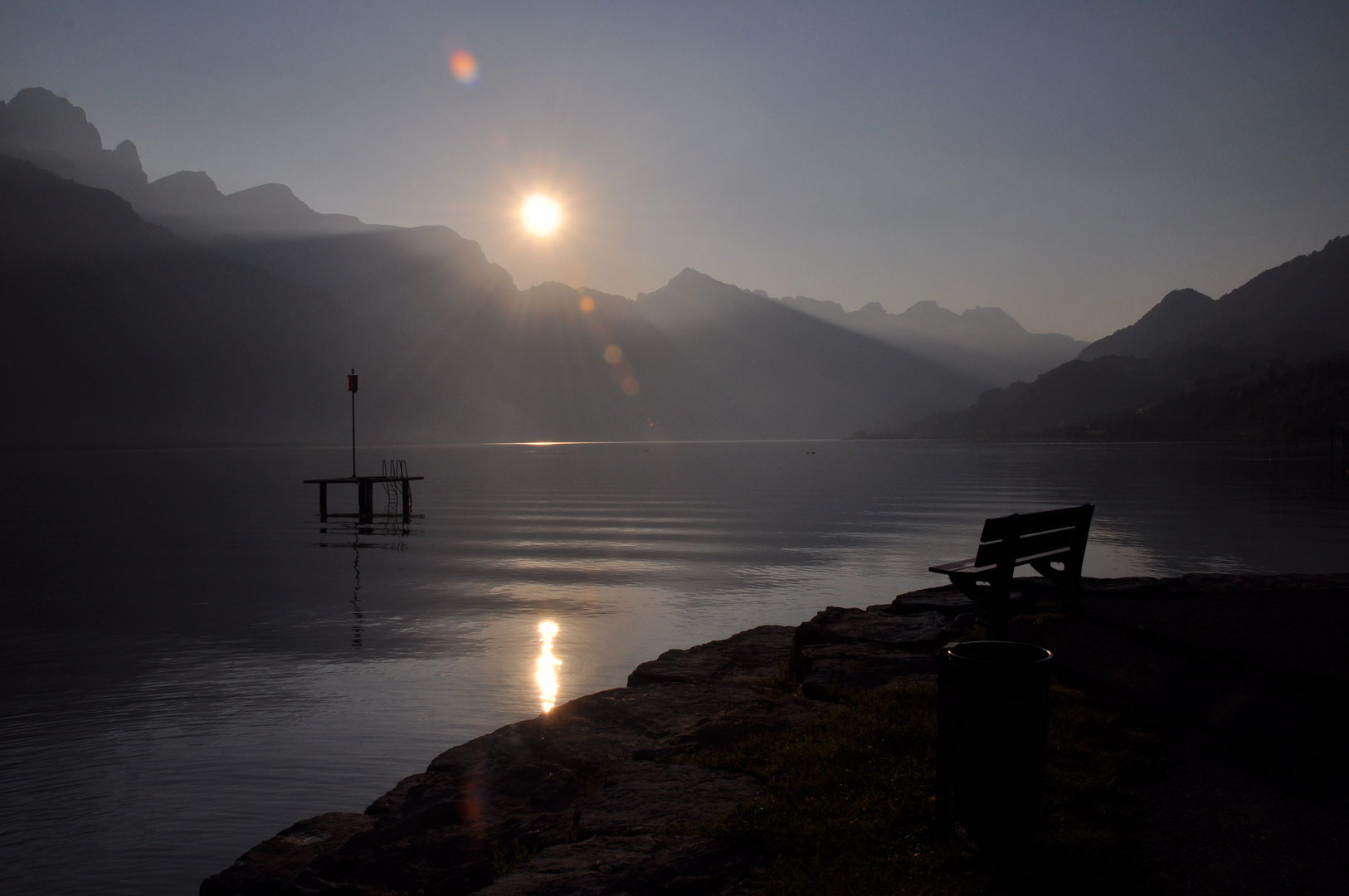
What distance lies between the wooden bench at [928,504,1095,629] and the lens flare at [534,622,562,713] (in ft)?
17.8

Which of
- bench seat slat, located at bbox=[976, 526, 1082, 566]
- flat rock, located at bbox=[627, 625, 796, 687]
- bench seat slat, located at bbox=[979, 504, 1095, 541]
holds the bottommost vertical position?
flat rock, located at bbox=[627, 625, 796, 687]

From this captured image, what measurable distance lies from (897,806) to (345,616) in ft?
50.8

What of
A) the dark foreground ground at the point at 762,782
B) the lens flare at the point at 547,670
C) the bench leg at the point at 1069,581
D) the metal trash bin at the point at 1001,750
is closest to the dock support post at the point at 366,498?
the lens flare at the point at 547,670

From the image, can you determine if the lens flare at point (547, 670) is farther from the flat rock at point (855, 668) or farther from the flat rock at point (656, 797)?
the flat rock at point (656, 797)

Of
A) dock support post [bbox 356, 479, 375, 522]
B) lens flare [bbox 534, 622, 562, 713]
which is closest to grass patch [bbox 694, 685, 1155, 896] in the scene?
lens flare [bbox 534, 622, 562, 713]

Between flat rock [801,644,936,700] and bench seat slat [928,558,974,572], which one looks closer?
flat rock [801,644,936,700]

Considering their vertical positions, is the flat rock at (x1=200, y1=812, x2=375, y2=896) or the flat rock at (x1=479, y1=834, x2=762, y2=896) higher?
the flat rock at (x1=479, y1=834, x2=762, y2=896)

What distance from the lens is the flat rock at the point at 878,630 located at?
34.0 feet

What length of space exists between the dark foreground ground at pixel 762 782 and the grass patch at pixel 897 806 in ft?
0.51

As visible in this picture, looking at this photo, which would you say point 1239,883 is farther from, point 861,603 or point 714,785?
point 861,603

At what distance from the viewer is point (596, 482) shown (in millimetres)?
77000

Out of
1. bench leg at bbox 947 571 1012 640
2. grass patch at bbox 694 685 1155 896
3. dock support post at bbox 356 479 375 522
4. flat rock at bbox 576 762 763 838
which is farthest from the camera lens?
dock support post at bbox 356 479 375 522

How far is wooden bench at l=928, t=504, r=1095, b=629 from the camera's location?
340 inches

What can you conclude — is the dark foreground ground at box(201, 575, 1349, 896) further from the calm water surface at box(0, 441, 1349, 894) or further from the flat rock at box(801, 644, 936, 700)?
the calm water surface at box(0, 441, 1349, 894)
